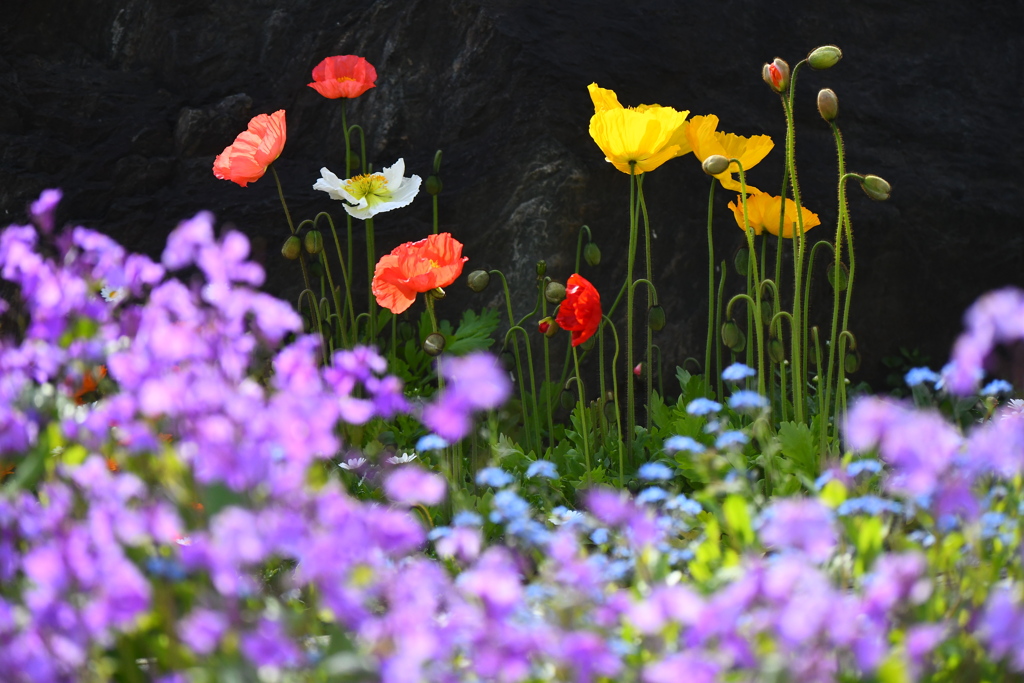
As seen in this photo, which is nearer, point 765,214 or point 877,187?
point 877,187

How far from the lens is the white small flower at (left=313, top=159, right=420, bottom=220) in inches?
104

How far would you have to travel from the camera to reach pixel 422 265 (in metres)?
2.25

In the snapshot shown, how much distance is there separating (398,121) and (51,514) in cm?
228

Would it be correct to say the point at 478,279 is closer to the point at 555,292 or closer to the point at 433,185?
the point at 555,292

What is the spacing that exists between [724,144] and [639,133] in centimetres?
32

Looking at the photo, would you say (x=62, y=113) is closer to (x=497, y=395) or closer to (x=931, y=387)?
(x=497, y=395)

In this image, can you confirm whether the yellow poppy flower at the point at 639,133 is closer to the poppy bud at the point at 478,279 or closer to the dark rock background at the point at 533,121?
the poppy bud at the point at 478,279

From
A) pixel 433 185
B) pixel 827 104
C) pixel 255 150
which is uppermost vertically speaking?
pixel 827 104

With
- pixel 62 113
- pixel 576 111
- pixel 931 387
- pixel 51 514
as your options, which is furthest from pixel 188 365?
pixel 931 387

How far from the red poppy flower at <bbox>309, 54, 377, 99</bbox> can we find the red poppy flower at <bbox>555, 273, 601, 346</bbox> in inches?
36.2

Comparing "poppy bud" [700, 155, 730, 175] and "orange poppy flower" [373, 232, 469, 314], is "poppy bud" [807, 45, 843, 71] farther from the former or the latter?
"orange poppy flower" [373, 232, 469, 314]

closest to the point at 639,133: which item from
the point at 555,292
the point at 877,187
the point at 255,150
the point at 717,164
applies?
the point at 717,164

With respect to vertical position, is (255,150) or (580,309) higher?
(255,150)

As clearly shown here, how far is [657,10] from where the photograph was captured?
10.5 ft
